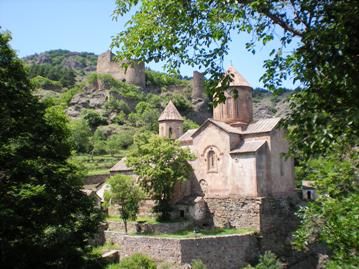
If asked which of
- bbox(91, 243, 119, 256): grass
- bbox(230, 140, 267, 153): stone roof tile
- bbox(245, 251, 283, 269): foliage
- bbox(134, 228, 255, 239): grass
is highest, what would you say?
bbox(230, 140, 267, 153): stone roof tile

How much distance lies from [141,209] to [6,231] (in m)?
16.0

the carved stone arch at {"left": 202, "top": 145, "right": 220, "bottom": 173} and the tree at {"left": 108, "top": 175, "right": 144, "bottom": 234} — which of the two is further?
the carved stone arch at {"left": 202, "top": 145, "right": 220, "bottom": 173}

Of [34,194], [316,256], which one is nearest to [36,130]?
[34,194]

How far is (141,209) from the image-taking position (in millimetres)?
26359

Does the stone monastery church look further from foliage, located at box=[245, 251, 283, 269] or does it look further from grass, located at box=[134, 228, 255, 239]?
foliage, located at box=[245, 251, 283, 269]

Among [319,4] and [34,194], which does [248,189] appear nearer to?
[34,194]

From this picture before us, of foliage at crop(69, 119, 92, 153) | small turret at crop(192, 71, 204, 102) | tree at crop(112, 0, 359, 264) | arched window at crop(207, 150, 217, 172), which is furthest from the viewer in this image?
small turret at crop(192, 71, 204, 102)

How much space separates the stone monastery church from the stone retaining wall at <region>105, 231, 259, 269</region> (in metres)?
2.35

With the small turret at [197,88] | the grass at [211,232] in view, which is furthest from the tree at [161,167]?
the small turret at [197,88]

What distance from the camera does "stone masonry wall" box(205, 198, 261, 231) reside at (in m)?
21.6

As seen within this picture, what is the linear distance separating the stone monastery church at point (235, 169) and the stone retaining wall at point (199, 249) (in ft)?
7.70

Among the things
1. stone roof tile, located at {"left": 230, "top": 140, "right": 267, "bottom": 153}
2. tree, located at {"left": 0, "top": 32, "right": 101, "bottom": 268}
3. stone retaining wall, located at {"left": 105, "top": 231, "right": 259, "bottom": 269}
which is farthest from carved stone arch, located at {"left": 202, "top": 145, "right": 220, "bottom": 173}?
tree, located at {"left": 0, "top": 32, "right": 101, "bottom": 268}

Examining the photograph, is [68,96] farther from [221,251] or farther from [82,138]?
[221,251]

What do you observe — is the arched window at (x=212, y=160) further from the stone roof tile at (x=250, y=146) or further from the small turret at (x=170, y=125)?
the small turret at (x=170, y=125)
